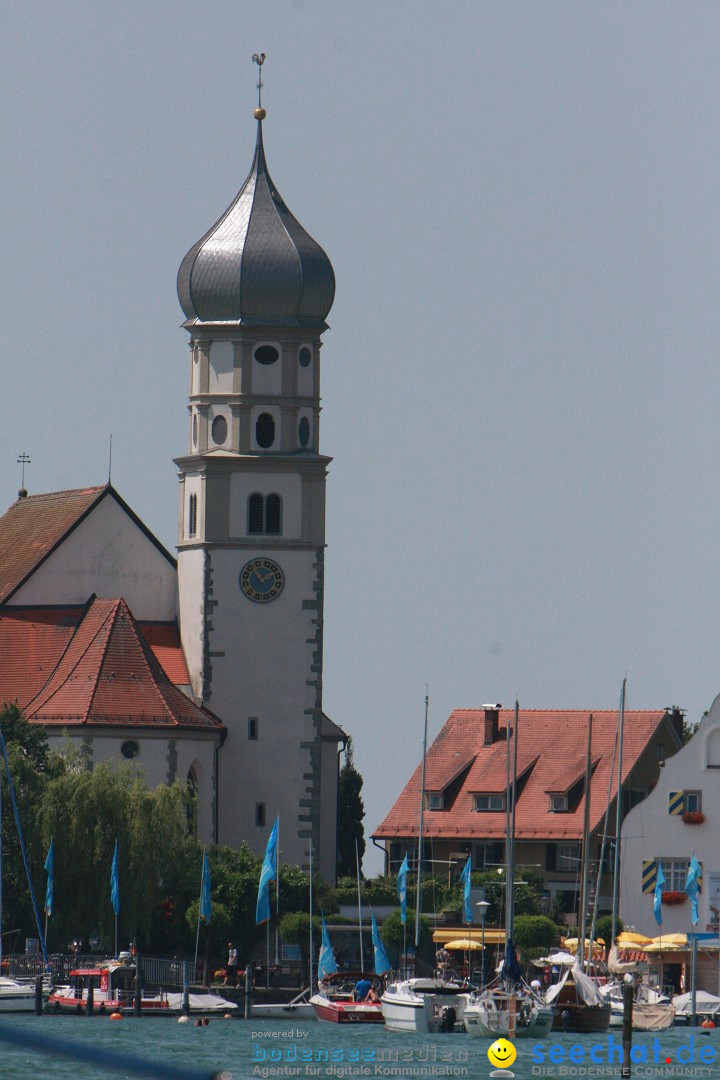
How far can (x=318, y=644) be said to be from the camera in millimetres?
78812

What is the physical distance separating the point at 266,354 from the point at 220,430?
2862 mm

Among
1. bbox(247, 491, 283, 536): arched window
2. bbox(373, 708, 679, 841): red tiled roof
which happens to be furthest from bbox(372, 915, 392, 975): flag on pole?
bbox(247, 491, 283, 536): arched window

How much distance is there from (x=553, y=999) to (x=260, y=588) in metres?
25.0

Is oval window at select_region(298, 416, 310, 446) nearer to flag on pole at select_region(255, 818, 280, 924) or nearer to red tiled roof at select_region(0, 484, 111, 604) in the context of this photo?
red tiled roof at select_region(0, 484, 111, 604)

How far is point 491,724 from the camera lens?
86.3 meters

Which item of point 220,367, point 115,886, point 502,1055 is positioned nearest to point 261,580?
point 220,367

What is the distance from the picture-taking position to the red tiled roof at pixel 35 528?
3199 inches

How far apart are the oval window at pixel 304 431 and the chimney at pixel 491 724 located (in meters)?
12.4

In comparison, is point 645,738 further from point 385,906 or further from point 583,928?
point 583,928

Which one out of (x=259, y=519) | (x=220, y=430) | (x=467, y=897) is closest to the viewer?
(x=467, y=897)

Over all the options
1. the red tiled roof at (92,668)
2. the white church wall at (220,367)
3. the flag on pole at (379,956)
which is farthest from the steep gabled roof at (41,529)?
the flag on pole at (379,956)

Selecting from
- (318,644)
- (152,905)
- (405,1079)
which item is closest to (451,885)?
(318,644)

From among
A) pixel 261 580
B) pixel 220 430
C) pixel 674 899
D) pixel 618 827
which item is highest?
pixel 220 430

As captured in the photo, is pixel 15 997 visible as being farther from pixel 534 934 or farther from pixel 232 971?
pixel 534 934
